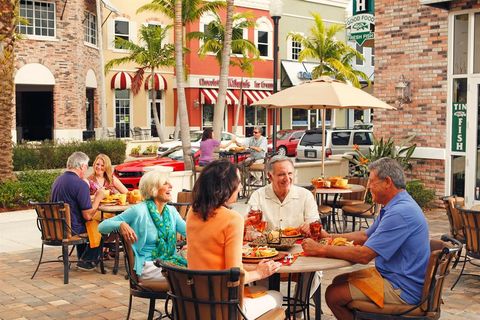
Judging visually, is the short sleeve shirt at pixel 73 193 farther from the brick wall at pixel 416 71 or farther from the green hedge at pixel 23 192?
the brick wall at pixel 416 71

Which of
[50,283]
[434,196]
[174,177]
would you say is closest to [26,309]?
[50,283]

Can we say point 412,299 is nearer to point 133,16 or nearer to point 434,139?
point 434,139

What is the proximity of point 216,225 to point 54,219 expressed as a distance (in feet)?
12.9

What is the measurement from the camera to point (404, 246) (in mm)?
4230

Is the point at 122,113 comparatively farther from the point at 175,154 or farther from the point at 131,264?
the point at 131,264

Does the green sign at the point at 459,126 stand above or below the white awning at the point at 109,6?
below

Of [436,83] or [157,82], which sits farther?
[157,82]

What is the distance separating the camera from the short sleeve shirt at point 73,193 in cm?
736

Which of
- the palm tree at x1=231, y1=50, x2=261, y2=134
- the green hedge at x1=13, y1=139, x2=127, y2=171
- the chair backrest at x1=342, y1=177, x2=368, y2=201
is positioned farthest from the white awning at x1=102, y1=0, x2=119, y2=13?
the chair backrest at x1=342, y1=177, x2=368, y2=201

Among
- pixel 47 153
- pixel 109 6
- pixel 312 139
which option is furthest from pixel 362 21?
pixel 109 6

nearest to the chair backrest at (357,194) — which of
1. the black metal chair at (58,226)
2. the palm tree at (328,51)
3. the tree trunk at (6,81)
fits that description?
the black metal chair at (58,226)

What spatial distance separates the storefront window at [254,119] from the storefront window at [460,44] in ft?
83.5

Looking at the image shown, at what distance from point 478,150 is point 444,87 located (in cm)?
146

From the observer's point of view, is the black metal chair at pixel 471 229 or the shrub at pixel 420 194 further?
the shrub at pixel 420 194
